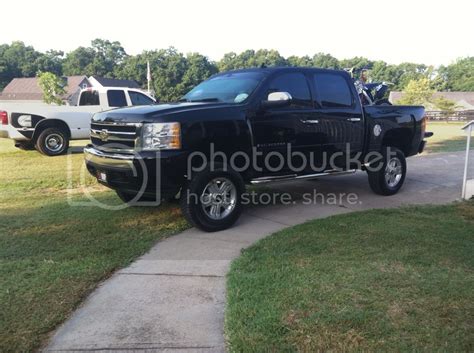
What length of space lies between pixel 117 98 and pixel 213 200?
8949 mm

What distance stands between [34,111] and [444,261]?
1066 cm

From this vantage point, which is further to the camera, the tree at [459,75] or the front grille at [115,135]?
the tree at [459,75]

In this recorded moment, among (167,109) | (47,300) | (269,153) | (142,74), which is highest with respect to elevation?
(142,74)

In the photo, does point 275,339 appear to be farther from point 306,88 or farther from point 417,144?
point 417,144

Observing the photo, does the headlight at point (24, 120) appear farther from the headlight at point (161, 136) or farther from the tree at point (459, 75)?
the tree at point (459, 75)

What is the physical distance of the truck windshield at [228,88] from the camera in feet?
18.8

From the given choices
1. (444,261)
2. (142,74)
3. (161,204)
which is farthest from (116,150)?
(142,74)

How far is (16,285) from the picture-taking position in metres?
3.79

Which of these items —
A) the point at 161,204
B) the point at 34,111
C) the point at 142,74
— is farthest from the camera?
the point at 142,74

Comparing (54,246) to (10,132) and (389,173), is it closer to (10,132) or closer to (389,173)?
(389,173)

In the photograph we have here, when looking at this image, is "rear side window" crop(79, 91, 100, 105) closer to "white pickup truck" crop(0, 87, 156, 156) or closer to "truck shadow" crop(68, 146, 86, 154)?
"white pickup truck" crop(0, 87, 156, 156)

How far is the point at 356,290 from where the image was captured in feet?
12.1

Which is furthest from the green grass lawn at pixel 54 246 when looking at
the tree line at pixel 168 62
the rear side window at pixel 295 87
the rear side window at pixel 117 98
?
the tree line at pixel 168 62

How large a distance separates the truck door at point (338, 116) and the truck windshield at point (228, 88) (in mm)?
1037
